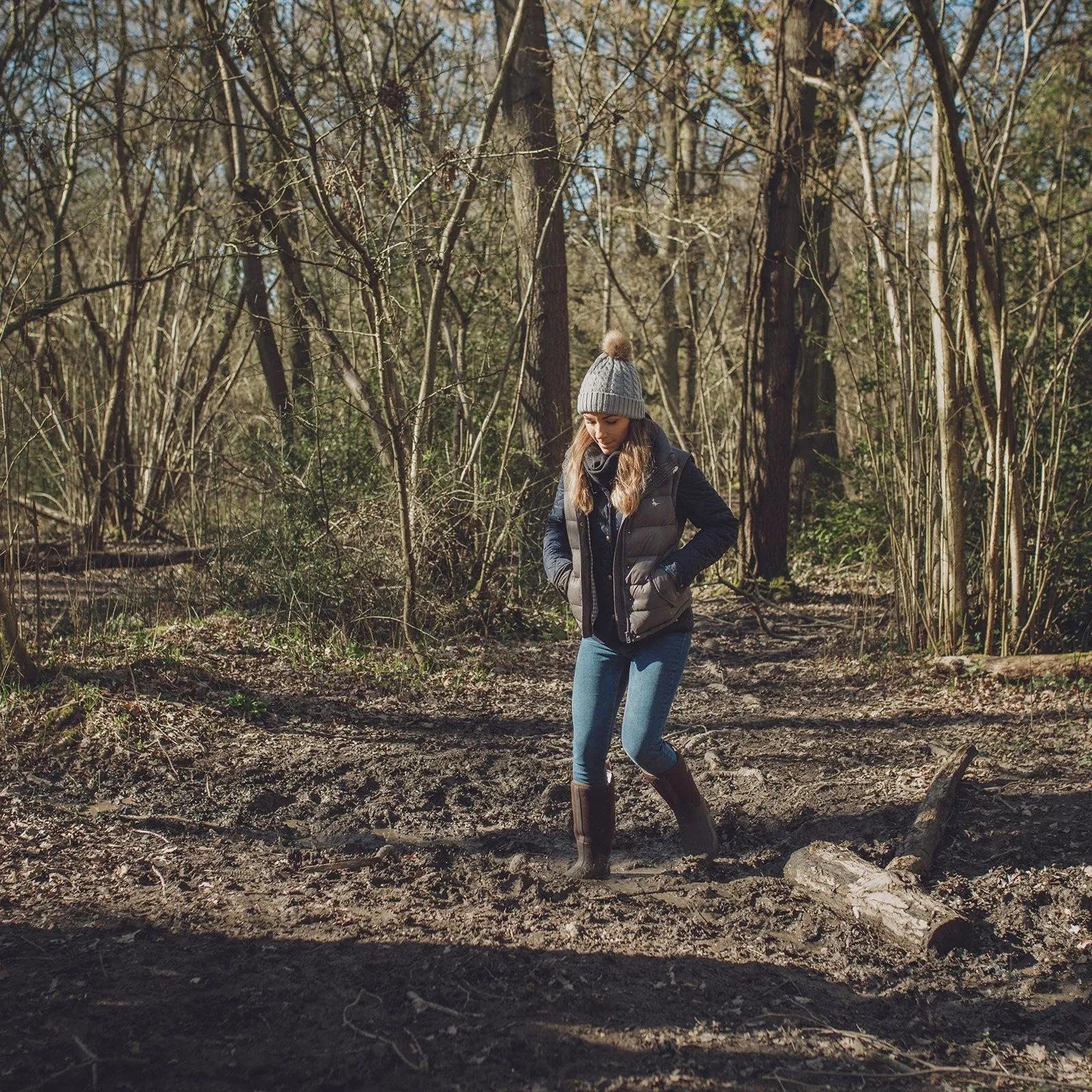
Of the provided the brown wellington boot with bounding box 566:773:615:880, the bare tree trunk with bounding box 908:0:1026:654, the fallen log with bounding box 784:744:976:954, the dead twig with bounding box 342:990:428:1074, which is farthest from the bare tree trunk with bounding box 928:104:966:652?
the dead twig with bounding box 342:990:428:1074

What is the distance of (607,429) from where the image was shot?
4.10m

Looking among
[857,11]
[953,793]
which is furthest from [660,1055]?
[857,11]

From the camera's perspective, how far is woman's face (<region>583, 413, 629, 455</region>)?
4.08m

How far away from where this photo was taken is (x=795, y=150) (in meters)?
10.2

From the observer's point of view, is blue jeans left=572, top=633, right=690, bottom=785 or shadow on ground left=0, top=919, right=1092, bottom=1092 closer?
shadow on ground left=0, top=919, right=1092, bottom=1092

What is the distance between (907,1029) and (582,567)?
1.86 m

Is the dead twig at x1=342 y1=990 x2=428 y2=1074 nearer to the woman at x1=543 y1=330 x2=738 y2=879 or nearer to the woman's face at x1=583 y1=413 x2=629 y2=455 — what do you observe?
the woman at x1=543 y1=330 x2=738 y2=879

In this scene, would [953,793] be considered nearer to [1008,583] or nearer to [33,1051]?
[1008,583]

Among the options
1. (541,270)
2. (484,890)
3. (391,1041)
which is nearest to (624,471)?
(484,890)

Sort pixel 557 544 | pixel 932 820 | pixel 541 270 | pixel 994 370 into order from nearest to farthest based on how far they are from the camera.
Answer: pixel 557 544, pixel 932 820, pixel 994 370, pixel 541 270

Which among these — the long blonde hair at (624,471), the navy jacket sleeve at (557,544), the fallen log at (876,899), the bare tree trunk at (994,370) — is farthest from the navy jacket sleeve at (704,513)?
the bare tree trunk at (994,370)

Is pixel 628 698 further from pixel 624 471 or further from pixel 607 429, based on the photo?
pixel 607 429

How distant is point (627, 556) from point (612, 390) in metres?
0.61

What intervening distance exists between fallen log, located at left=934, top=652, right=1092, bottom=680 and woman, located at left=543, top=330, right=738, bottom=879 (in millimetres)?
3703
